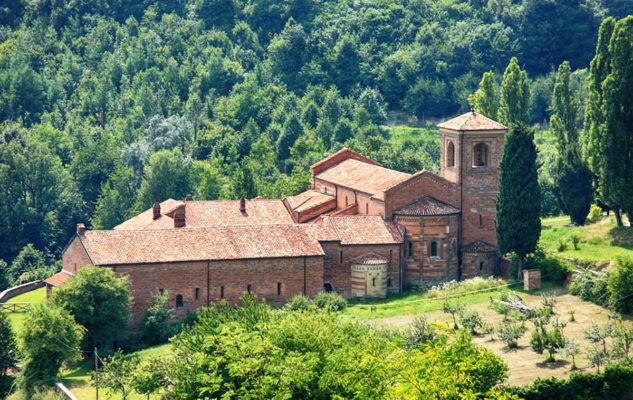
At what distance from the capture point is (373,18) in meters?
135

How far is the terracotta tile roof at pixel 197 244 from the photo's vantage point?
68.8m

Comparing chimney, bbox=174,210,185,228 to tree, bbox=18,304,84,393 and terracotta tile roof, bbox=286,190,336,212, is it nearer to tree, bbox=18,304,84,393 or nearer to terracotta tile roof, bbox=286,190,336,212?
terracotta tile roof, bbox=286,190,336,212

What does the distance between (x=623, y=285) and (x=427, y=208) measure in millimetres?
14573

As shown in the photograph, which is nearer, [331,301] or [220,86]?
[331,301]

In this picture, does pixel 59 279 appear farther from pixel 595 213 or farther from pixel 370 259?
pixel 595 213

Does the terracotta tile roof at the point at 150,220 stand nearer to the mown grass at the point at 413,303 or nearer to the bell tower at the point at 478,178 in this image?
the mown grass at the point at 413,303

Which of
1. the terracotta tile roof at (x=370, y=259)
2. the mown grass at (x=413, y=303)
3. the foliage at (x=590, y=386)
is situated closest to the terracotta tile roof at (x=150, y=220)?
the terracotta tile roof at (x=370, y=259)

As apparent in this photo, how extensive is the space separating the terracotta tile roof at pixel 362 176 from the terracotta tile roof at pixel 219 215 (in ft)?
13.7

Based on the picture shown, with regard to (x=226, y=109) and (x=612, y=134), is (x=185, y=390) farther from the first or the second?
(x=226, y=109)

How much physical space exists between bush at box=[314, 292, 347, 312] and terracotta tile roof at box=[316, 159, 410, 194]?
8.12m

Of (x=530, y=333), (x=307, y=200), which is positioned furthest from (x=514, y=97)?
(x=530, y=333)

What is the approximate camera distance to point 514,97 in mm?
87375

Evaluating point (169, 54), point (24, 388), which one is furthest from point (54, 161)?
point (24, 388)

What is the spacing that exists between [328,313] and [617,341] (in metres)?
13.3
